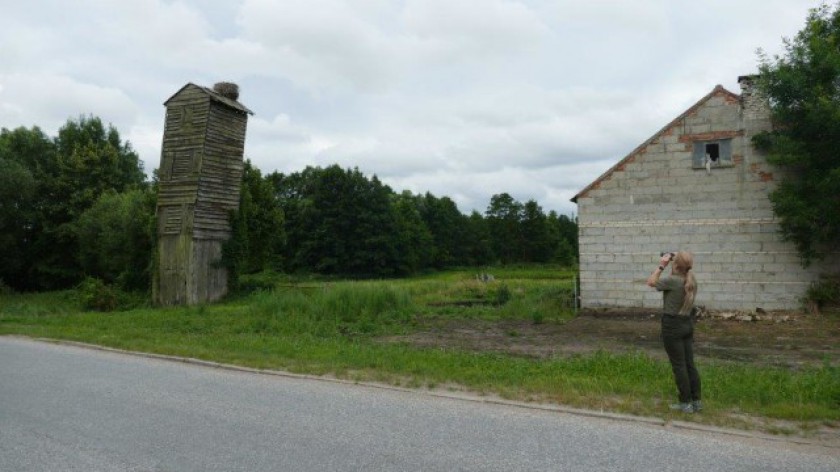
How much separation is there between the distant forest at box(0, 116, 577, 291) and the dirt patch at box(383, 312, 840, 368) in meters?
13.7

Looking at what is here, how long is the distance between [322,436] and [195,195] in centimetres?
1973

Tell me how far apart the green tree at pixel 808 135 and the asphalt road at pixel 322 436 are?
13.3 meters

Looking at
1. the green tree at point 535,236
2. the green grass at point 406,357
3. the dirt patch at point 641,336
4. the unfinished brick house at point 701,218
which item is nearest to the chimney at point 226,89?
the green grass at point 406,357

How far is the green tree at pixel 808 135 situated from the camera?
1645 centimetres

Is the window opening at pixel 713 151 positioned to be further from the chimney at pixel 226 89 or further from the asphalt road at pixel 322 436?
the chimney at pixel 226 89

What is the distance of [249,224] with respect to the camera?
100 ft

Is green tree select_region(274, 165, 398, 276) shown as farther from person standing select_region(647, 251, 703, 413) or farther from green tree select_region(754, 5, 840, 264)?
person standing select_region(647, 251, 703, 413)

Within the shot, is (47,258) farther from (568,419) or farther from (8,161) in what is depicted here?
(568,419)

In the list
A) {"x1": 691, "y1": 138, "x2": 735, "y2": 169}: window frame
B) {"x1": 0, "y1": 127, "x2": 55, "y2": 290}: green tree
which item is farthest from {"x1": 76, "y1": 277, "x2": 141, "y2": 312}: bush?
{"x1": 691, "y1": 138, "x2": 735, "y2": 169}: window frame

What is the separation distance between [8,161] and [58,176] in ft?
13.7

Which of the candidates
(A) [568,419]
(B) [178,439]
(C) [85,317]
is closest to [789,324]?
(A) [568,419]

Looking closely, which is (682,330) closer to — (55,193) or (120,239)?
(120,239)

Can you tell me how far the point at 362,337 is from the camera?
14461mm

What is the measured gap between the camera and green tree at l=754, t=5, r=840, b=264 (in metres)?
16.5
